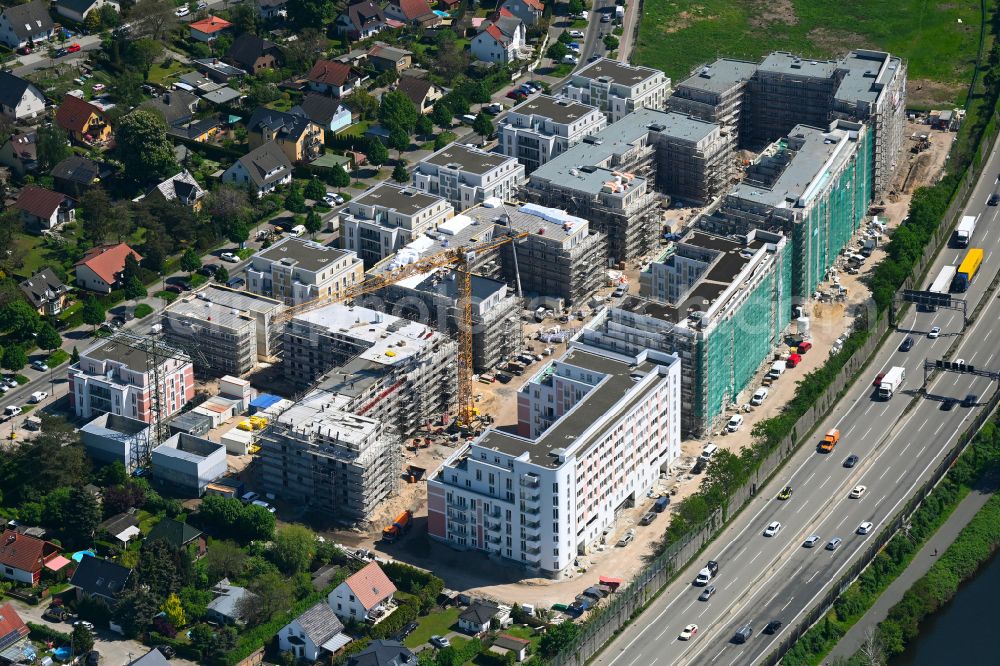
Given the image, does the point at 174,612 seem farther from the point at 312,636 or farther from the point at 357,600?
the point at 357,600

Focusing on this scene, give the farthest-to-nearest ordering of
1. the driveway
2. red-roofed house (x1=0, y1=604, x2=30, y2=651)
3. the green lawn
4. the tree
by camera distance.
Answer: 1. the tree
2. the green lawn
3. the driveway
4. red-roofed house (x1=0, y1=604, x2=30, y2=651)

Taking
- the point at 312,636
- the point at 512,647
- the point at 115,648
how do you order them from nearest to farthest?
1. the point at 312,636
2. the point at 512,647
3. the point at 115,648

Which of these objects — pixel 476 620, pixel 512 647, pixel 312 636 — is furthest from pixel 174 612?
pixel 512 647

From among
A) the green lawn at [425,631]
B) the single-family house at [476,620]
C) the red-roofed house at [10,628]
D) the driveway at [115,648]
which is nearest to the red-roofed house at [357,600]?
the green lawn at [425,631]

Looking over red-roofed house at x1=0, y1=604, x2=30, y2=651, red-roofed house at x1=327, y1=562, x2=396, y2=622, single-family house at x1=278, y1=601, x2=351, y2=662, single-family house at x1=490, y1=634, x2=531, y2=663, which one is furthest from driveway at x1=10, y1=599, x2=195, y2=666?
single-family house at x1=490, y1=634, x2=531, y2=663

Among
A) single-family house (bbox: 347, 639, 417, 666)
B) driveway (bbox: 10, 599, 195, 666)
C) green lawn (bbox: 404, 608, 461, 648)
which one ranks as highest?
single-family house (bbox: 347, 639, 417, 666)

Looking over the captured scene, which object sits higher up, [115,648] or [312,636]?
[312,636]

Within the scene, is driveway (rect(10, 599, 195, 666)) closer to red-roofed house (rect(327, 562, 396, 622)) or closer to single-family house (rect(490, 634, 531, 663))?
red-roofed house (rect(327, 562, 396, 622))

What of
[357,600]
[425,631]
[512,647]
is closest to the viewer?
[512,647]

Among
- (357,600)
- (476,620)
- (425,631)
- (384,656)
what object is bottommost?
(425,631)
